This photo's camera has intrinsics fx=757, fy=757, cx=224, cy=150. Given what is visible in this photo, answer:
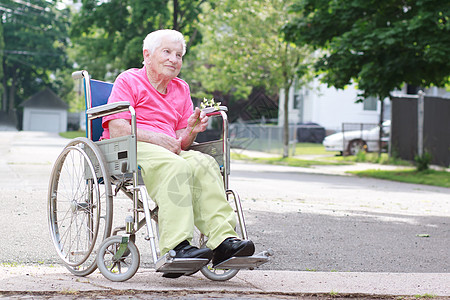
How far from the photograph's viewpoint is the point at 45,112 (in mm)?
75312

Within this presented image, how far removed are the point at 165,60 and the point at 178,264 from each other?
1.28m

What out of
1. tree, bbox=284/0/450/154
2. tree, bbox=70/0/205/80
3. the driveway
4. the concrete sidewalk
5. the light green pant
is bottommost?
the driveway

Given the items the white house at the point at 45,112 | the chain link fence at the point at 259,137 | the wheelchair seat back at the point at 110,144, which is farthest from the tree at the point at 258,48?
the white house at the point at 45,112

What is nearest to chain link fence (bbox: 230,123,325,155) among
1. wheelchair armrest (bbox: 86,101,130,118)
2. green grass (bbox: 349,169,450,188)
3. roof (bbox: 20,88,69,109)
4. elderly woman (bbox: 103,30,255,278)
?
green grass (bbox: 349,169,450,188)

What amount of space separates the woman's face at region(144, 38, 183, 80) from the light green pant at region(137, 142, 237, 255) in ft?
1.63

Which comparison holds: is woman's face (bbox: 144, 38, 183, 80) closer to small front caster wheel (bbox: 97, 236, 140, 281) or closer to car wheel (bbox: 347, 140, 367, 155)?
small front caster wheel (bbox: 97, 236, 140, 281)

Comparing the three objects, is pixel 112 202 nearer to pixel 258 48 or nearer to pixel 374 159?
pixel 374 159

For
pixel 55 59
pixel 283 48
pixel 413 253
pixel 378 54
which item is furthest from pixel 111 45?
pixel 55 59

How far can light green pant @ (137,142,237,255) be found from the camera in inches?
151

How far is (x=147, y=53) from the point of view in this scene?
14.6 ft

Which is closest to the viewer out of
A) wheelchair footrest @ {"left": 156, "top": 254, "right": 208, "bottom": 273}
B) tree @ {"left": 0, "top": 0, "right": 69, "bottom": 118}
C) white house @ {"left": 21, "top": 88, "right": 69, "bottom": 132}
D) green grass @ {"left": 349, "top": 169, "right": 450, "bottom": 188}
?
wheelchair footrest @ {"left": 156, "top": 254, "right": 208, "bottom": 273}

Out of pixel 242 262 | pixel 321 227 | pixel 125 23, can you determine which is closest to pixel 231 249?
pixel 242 262

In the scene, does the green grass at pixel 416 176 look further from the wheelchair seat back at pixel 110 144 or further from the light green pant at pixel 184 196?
the light green pant at pixel 184 196

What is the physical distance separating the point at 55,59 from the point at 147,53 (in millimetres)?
65233
